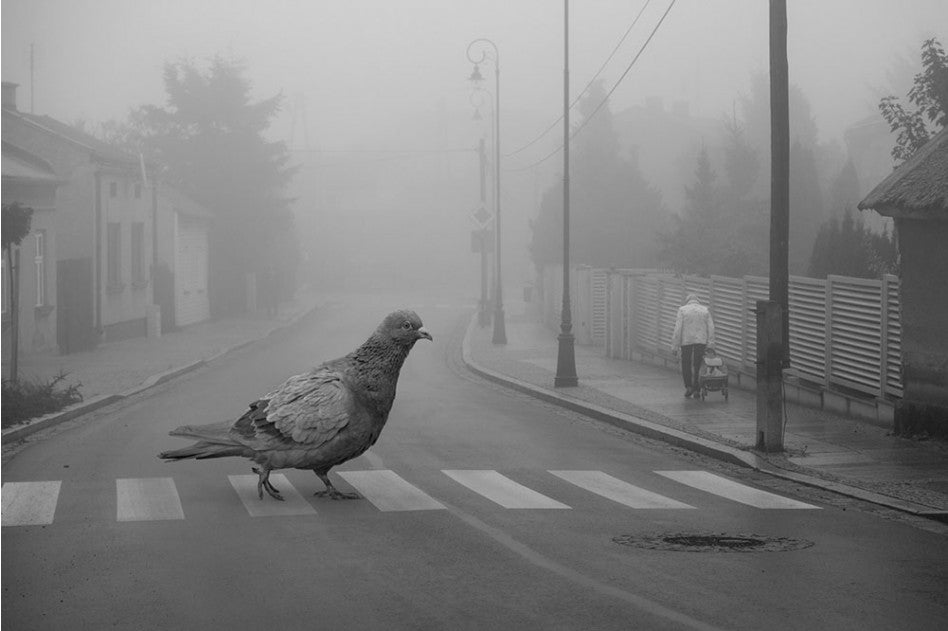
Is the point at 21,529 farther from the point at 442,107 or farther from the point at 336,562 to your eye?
the point at 442,107

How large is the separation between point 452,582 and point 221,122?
51530 millimetres

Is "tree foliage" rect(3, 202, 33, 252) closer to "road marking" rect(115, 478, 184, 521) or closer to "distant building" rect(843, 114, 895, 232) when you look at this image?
"road marking" rect(115, 478, 184, 521)

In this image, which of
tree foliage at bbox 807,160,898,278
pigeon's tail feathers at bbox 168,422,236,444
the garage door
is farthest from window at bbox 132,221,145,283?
pigeon's tail feathers at bbox 168,422,236,444

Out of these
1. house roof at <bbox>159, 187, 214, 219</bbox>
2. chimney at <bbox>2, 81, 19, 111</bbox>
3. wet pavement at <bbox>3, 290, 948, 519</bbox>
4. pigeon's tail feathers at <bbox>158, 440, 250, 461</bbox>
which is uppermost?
chimney at <bbox>2, 81, 19, 111</bbox>

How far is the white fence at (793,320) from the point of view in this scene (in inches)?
715

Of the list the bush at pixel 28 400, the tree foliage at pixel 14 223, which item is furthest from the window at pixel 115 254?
the tree foliage at pixel 14 223

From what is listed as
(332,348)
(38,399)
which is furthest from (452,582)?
(332,348)

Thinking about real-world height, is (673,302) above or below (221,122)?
below

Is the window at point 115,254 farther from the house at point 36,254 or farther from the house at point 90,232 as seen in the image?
the house at point 36,254

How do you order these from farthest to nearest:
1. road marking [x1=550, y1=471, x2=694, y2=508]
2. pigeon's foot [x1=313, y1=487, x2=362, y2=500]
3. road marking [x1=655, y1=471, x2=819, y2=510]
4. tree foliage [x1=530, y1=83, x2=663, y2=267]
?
1. tree foliage [x1=530, y1=83, x2=663, y2=267]
2. road marking [x1=655, y1=471, x2=819, y2=510]
3. road marking [x1=550, y1=471, x2=694, y2=508]
4. pigeon's foot [x1=313, y1=487, x2=362, y2=500]

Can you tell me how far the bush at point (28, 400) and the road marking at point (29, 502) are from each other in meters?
5.47

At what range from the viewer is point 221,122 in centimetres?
5797

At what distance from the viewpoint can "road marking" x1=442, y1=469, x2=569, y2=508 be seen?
11.7 meters

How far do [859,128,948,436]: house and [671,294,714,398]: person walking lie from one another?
196 inches
